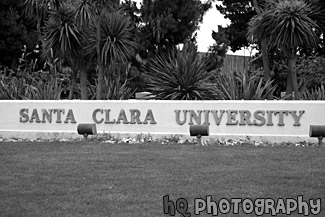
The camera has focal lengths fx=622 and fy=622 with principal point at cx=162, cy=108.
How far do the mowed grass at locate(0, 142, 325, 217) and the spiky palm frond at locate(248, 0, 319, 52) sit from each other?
16.5 ft

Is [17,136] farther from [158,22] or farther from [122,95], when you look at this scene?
[158,22]

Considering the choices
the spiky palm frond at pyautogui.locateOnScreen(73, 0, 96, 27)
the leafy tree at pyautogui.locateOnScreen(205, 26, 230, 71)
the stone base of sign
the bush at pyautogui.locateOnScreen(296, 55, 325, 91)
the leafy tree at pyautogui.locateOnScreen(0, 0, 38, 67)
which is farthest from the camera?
the leafy tree at pyautogui.locateOnScreen(0, 0, 38, 67)

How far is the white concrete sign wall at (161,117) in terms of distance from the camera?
15742 mm

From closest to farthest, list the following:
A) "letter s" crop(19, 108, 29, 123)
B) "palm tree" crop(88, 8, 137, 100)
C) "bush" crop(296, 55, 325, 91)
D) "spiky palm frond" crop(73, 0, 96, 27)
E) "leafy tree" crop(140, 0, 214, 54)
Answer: "letter s" crop(19, 108, 29, 123) < "spiky palm frond" crop(73, 0, 96, 27) < "palm tree" crop(88, 8, 137, 100) < "leafy tree" crop(140, 0, 214, 54) < "bush" crop(296, 55, 325, 91)

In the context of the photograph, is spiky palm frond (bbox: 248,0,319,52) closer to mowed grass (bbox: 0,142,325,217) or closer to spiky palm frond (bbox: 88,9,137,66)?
spiky palm frond (bbox: 88,9,137,66)

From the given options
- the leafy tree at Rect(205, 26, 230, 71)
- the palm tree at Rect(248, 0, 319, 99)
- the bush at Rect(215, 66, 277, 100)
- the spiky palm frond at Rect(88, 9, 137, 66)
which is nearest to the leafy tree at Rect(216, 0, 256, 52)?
the leafy tree at Rect(205, 26, 230, 71)

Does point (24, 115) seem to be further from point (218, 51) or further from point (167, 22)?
point (218, 51)

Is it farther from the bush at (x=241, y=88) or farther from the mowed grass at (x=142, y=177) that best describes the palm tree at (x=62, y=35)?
the mowed grass at (x=142, y=177)

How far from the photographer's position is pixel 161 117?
1672cm

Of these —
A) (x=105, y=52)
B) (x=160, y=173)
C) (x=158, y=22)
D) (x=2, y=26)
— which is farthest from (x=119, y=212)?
(x=2, y=26)

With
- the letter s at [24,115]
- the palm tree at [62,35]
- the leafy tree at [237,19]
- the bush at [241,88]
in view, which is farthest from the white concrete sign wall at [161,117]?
the leafy tree at [237,19]

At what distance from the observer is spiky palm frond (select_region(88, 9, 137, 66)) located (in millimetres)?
20375

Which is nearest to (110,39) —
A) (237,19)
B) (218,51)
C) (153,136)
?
(153,136)

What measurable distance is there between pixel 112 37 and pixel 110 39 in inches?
7.3
